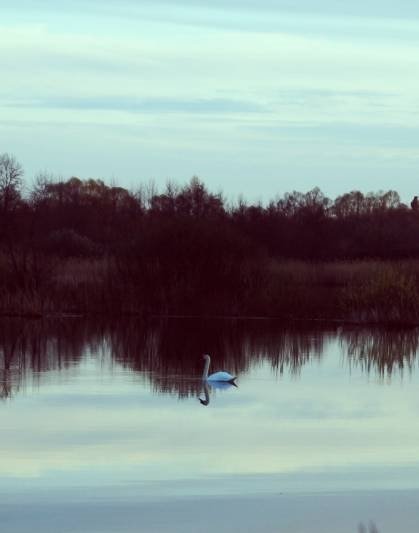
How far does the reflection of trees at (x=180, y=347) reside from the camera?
18297 millimetres

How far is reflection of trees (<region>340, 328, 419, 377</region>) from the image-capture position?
19689mm

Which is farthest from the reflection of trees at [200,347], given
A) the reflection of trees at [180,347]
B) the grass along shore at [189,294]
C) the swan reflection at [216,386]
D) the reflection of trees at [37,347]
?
the grass along shore at [189,294]

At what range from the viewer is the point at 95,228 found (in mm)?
54656

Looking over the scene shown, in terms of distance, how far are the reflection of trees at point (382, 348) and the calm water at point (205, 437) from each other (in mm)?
66

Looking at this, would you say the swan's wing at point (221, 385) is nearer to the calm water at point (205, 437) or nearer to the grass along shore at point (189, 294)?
the calm water at point (205, 437)

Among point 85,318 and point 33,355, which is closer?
point 33,355

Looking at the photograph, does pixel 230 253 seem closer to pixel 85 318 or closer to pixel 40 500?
pixel 85 318

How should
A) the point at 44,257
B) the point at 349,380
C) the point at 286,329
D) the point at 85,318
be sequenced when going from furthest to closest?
the point at 44,257, the point at 85,318, the point at 286,329, the point at 349,380

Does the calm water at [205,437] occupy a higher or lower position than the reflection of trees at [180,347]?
lower

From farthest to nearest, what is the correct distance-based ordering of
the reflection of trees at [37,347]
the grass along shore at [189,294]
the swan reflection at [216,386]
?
the grass along shore at [189,294] < the reflection of trees at [37,347] < the swan reflection at [216,386]

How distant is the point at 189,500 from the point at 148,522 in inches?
32.9

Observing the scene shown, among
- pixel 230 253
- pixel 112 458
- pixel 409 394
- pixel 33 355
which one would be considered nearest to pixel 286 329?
pixel 230 253

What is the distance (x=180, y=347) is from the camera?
21531 mm

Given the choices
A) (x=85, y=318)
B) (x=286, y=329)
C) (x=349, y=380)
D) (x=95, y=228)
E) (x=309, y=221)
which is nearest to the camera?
(x=349, y=380)
